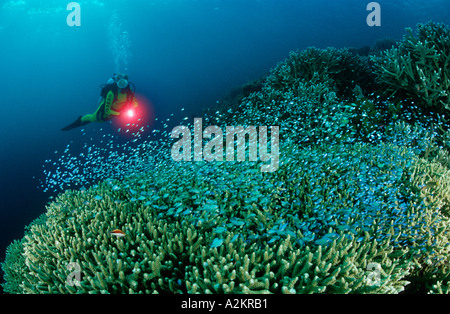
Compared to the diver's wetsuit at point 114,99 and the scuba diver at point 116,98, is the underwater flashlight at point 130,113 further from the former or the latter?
the diver's wetsuit at point 114,99

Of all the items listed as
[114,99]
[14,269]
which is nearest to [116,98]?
[114,99]

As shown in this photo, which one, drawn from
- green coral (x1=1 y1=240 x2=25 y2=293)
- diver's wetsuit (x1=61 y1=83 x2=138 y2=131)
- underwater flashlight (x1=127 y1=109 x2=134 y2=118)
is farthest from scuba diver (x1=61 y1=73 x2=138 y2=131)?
green coral (x1=1 y1=240 x2=25 y2=293)

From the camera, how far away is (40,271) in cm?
302

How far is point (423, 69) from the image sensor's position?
624cm

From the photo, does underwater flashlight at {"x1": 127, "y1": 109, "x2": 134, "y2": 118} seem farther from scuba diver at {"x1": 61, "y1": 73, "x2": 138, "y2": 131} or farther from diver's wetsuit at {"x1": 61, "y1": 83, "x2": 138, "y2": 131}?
diver's wetsuit at {"x1": 61, "y1": 83, "x2": 138, "y2": 131}

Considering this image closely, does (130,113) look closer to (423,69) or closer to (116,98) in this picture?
(116,98)

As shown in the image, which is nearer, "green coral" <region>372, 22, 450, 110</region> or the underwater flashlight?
"green coral" <region>372, 22, 450, 110</region>

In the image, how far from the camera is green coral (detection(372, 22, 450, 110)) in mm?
5988

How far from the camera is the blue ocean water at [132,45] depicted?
1401 inches

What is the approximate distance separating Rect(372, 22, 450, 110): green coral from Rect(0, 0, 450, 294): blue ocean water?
78.1ft

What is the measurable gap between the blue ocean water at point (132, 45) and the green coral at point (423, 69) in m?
23.8

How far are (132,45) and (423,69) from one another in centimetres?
9846

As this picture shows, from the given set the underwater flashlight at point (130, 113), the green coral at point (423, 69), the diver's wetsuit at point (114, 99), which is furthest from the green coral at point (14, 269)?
the green coral at point (423, 69)
